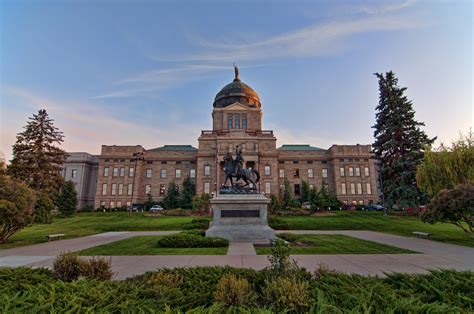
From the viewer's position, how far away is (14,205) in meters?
13.1

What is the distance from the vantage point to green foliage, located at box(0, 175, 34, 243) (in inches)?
507

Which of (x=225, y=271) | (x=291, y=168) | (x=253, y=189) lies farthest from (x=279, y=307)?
(x=291, y=168)

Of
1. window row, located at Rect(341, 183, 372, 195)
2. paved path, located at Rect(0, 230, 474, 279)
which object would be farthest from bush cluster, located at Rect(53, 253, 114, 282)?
window row, located at Rect(341, 183, 372, 195)

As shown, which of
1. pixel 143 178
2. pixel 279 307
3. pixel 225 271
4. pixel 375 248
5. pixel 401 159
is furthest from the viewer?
pixel 143 178

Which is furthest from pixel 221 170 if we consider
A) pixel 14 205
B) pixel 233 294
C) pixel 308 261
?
pixel 233 294

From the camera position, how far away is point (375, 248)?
11.5 metres

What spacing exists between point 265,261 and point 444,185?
71.7 feet

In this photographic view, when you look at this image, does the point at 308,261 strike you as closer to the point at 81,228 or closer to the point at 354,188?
the point at 81,228

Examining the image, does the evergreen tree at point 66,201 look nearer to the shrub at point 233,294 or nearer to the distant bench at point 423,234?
the shrub at point 233,294

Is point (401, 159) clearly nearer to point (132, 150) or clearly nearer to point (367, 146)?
point (367, 146)

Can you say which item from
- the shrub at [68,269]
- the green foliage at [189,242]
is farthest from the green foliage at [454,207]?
the shrub at [68,269]

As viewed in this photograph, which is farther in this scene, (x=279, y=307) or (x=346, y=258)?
(x=346, y=258)

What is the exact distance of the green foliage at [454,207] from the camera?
527 inches

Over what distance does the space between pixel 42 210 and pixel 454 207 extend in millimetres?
24990
